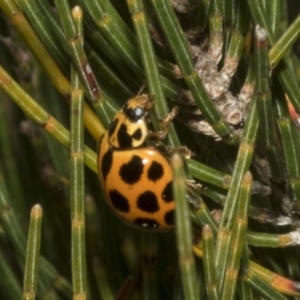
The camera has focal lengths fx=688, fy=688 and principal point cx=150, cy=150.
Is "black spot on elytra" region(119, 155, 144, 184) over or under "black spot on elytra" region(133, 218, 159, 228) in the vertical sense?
over

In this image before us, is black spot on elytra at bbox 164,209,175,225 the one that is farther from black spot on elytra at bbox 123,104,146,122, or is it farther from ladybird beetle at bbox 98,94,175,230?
black spot on elytra at bbox 123,104,146,122

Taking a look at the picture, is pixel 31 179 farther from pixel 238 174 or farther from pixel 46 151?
pixel 238 174

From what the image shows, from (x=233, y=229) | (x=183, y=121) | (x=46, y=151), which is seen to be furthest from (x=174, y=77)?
(x=46, y=151)

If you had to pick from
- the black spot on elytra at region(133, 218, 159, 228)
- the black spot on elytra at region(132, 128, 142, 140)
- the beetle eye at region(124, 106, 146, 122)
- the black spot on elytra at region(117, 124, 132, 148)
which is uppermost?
the beetle eye at region(124, 106, 146, 122)

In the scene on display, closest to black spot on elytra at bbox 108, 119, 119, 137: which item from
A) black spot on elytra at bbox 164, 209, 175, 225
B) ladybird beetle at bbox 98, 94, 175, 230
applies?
ladybird beetle at bbox 98, 94, 175, 230

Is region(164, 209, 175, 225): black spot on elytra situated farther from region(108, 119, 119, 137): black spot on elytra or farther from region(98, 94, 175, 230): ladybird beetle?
region(108, 119, 119, 137): black spot on elytra

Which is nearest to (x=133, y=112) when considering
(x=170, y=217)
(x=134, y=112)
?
(x=134, y=112)

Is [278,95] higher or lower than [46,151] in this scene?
higher
